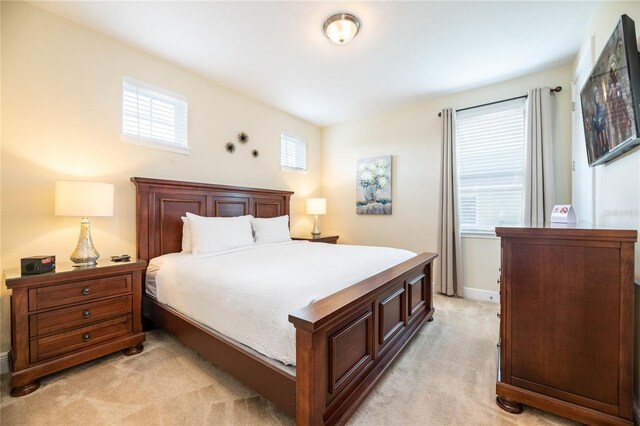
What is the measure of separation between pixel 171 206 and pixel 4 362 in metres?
1.66

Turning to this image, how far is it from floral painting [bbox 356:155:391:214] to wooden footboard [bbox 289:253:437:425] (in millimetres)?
2156

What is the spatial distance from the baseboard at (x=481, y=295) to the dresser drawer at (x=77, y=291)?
3.84 m

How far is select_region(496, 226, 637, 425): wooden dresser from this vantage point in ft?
4.31

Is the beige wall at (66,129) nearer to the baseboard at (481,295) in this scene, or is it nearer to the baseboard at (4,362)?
the baseboard at (4,362)

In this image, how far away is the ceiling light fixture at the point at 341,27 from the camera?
2.26 m

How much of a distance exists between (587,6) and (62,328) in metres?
4.67

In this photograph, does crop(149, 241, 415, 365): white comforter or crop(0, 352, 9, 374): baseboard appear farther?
crop(0, 352, 9, 374): baseboard

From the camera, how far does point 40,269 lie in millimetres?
1858

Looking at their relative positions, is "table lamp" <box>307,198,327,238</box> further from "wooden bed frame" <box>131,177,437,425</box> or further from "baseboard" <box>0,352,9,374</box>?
"baseboard" <box>0,352,9,374</box>

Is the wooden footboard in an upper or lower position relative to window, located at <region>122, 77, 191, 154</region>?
lower

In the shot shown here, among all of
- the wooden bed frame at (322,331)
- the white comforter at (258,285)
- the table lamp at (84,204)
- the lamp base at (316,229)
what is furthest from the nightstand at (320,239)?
the table lamp at (84,204)

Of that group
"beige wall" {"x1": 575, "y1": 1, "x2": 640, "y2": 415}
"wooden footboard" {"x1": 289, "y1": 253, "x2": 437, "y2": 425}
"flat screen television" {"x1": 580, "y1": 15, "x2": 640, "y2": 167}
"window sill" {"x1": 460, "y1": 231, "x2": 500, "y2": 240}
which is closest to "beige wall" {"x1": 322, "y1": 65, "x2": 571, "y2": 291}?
"window sill" {"x1": 460, "y1": 231, "x2": 500, "y2": 240}

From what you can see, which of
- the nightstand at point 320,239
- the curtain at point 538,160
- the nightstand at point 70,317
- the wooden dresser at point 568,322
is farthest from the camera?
the nightstand at point 320,239

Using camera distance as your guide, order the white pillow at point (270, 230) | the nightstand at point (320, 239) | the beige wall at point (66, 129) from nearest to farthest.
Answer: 1. the beige wall at point (66, 129)
2. the white pillow at point (270, 230)
3. the nightstand at point (320, 239)
